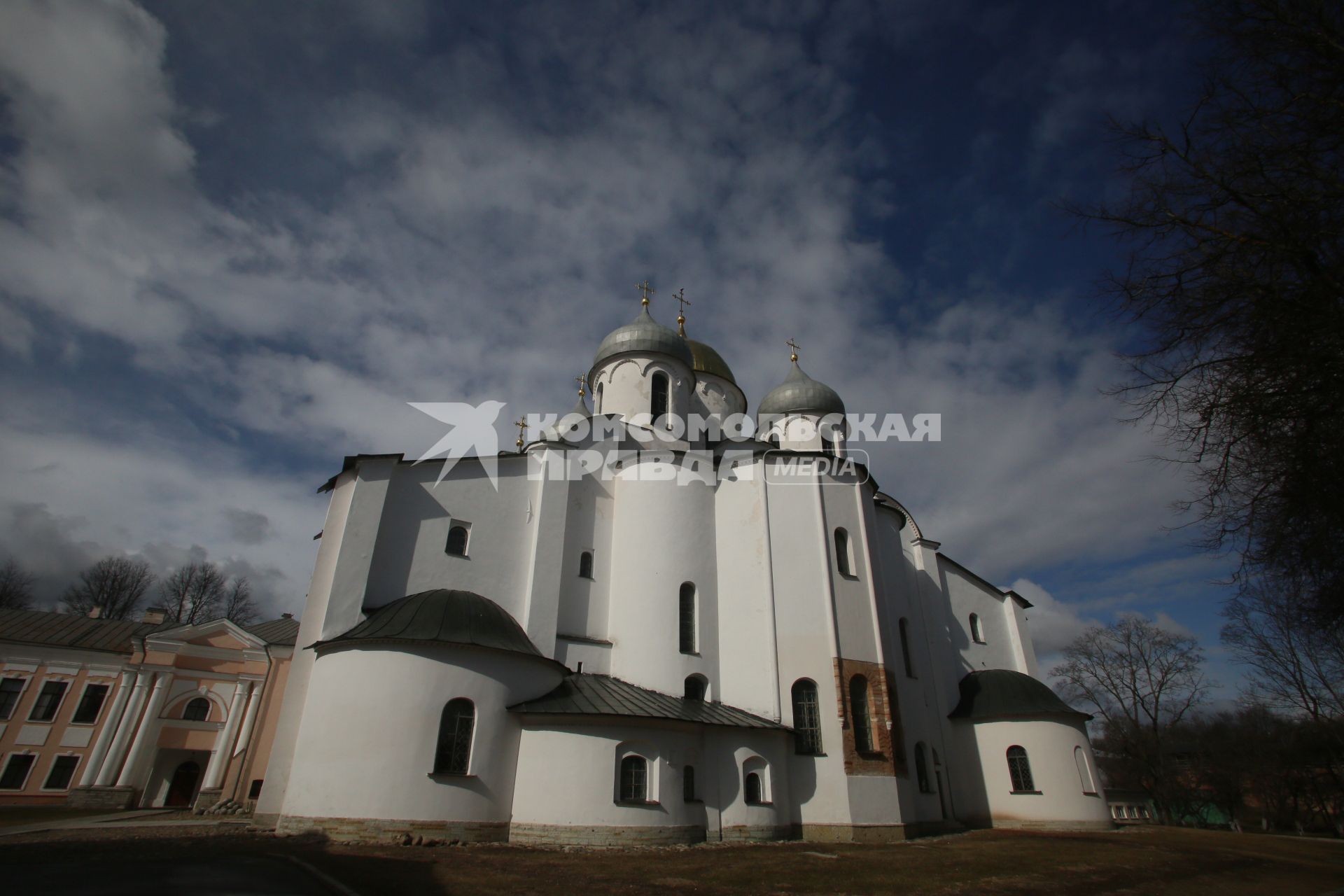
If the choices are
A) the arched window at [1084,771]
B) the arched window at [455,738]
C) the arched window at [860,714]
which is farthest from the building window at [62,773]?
the arched window at [1084,771]

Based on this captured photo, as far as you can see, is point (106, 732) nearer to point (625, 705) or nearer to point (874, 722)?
point (625, 705)

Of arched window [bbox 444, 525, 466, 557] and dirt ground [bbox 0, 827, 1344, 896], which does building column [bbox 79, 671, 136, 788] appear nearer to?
dirt ground [bbox 0, 827, 1344, 896]

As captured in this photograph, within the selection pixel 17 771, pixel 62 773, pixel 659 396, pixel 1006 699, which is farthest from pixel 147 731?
pixel 1006 699

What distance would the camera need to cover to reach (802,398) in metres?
23.6

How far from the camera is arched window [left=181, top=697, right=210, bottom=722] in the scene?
23.1 m

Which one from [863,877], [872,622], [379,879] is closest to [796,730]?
[872,622]

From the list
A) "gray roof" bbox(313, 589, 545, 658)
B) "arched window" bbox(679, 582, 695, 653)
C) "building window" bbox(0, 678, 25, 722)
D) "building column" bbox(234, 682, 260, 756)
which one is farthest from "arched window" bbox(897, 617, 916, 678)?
"building window" bbox(0, 678, 25, 722)

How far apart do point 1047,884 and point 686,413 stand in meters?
15.9

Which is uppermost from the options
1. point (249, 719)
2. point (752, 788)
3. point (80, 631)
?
point (80, 631)

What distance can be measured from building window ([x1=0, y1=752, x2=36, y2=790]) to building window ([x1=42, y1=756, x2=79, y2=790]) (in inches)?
22.3

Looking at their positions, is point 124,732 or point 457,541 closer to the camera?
point 457,541

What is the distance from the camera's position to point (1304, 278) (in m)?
5.21

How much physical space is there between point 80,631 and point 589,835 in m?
23.2

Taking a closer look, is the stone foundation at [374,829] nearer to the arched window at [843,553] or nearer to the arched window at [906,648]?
the arched window at [843,553]
